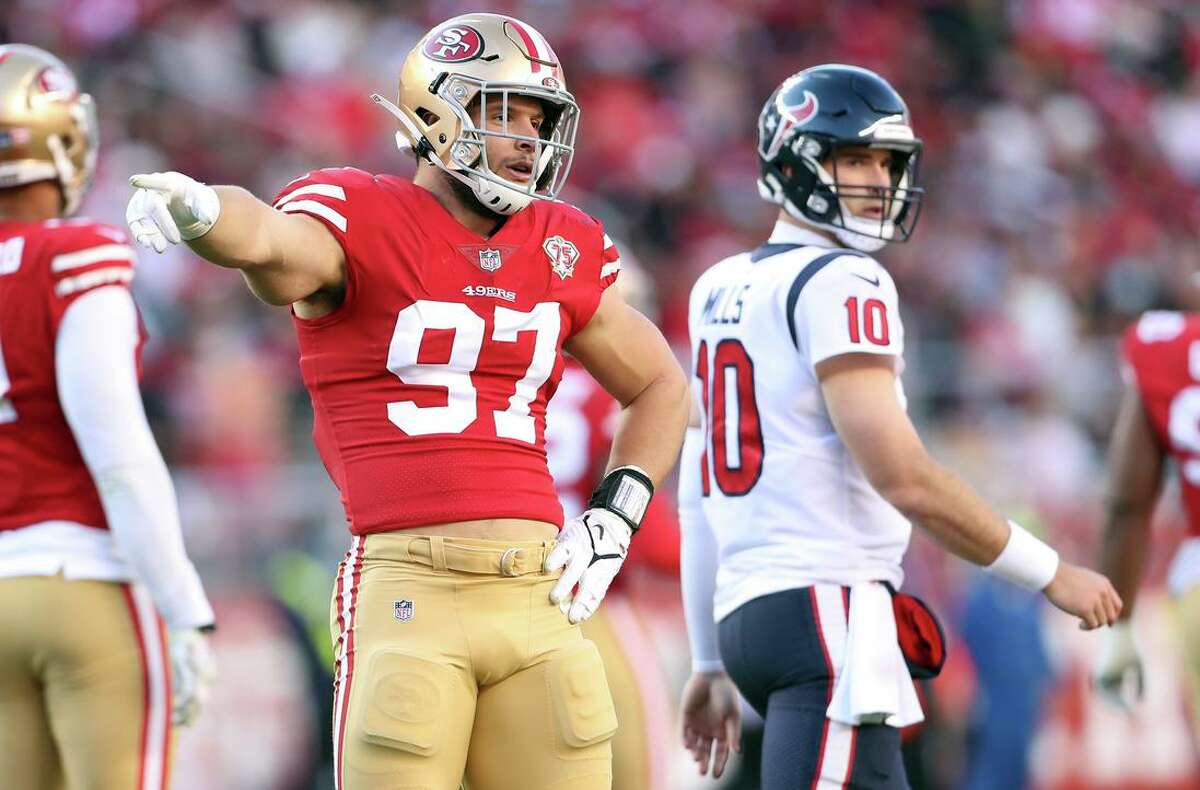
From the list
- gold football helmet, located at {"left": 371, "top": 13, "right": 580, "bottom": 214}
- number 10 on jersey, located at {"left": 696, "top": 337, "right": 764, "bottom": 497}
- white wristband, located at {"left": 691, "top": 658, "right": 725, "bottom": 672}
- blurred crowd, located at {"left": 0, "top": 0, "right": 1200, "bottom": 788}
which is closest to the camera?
gold football helmet, located at {"left": 371, "top": 13, "right": 580, "bottom": 214}

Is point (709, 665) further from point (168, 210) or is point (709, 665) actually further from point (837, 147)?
point (168, 210)

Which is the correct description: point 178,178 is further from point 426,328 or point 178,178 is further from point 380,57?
point 380,57

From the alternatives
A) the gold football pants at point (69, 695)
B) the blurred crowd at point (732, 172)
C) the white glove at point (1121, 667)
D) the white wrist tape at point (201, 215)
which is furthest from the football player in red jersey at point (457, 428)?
the blurred crowd at point (732, 172)

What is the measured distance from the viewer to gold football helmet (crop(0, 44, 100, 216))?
426 centimetres

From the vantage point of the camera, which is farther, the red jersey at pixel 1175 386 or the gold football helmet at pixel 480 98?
the red jersey at pixel 1175 386

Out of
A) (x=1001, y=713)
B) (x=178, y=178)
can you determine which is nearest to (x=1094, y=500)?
(x=1001, y=713)

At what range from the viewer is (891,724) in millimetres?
3926

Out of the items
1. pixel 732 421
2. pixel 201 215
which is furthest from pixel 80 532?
pixel 732 421

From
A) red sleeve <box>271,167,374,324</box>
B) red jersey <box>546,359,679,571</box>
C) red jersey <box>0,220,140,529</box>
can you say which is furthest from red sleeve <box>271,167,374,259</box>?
red jersey <box>546,359,679,571</box>

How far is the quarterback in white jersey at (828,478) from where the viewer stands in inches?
154

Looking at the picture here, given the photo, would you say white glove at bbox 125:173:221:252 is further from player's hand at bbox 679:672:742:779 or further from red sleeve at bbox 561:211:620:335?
player's hand at bbox 679:672:742:779

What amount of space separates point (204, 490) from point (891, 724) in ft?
14.7

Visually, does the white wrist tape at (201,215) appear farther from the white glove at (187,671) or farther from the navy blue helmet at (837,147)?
the navy blue helmet at (837,147)

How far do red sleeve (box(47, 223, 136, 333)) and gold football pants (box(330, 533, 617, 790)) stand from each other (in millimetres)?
982
